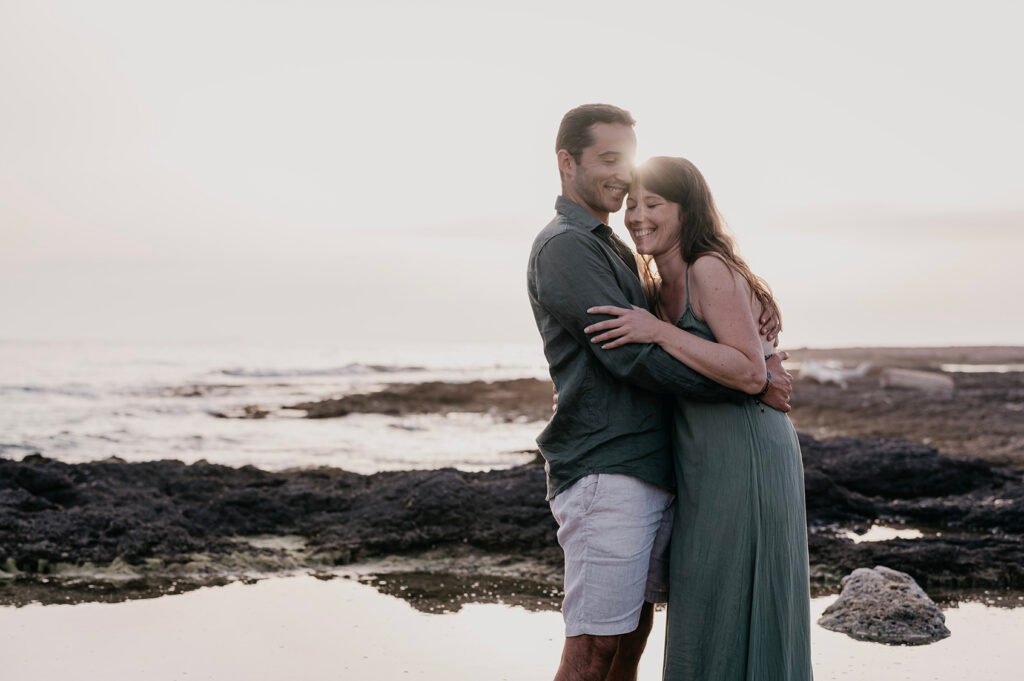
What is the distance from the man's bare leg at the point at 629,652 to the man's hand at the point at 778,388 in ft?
2.96

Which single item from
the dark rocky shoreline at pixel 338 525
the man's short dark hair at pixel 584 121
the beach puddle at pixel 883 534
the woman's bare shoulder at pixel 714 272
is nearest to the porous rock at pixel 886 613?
the dark rocky shoreline at pixel 338 525

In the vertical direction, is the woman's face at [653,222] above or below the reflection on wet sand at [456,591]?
above

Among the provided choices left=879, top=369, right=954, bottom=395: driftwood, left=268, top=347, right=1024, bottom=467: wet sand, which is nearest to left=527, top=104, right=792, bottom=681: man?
left=268, top=347, right=1024, bottom=467: wet sand

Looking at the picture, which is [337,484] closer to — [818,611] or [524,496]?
[524,496]

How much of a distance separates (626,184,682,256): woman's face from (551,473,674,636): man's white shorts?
2.85ft

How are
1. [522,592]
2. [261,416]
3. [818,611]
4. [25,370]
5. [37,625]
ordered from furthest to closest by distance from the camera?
[25,370]
[261,416]
[522,592]
[818,611]
[37,625]

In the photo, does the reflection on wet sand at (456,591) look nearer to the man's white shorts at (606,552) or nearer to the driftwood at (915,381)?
the man's white shorts at (606,552)

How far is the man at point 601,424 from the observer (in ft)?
11.1

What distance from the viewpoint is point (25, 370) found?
37.2 metres

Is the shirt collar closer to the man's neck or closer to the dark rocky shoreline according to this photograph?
the man's neck

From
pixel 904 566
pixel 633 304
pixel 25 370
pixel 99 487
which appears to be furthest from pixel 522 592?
pixel 25 370

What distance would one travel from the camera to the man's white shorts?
3369 mm

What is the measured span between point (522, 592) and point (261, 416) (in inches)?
650

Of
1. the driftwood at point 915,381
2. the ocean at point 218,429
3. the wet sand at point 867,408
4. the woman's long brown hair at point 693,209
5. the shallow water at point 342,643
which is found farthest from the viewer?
the driftwood at point 915,381
